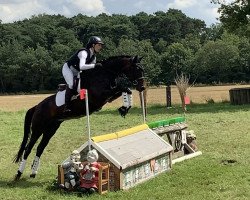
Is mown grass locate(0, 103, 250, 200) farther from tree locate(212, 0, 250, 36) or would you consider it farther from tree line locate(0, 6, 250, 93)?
tree line locate(0, 6, 250, 93)

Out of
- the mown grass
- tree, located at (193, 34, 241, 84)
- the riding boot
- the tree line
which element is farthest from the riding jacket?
tree, located at (193, 34, 241, 84)

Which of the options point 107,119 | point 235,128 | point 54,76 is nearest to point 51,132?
point 235,128

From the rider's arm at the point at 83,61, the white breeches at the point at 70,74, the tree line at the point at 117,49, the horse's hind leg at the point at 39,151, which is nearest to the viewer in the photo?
the rider's arm at the point at 83,61

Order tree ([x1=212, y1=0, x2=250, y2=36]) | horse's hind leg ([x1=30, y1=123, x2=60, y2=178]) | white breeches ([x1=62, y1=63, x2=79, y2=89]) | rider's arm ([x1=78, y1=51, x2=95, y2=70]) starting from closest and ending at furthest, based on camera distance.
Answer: rider's arm ([x1=78, y1=51, x2=95, y2=70]) < white breeches ([x1=62, y1=63, x2=79, y2=89]) < horse's hind leg ([x1=30, y1=123, x2=60, y2=178]) < tree ([x1=212, y1=0, x2=250, y2=36])

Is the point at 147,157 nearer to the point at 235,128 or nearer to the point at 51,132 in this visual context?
the point at 51,132

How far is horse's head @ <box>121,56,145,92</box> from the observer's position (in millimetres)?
7195

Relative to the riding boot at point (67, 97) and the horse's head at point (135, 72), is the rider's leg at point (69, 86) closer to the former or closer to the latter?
the riding boot at point (67, 97)

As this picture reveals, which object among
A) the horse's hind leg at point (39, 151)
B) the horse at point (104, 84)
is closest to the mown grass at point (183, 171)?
the horse's hind leg at point (39, 151)

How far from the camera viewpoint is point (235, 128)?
44.2 feet

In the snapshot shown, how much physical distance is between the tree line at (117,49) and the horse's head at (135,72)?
49.1 metres

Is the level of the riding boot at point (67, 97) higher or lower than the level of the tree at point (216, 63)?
lower

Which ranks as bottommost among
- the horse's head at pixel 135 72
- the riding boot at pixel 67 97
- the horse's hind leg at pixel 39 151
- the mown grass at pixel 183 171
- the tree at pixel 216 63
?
the mown grass at pixel 183 171

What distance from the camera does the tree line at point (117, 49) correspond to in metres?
70.6

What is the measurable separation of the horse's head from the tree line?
4906 cm
